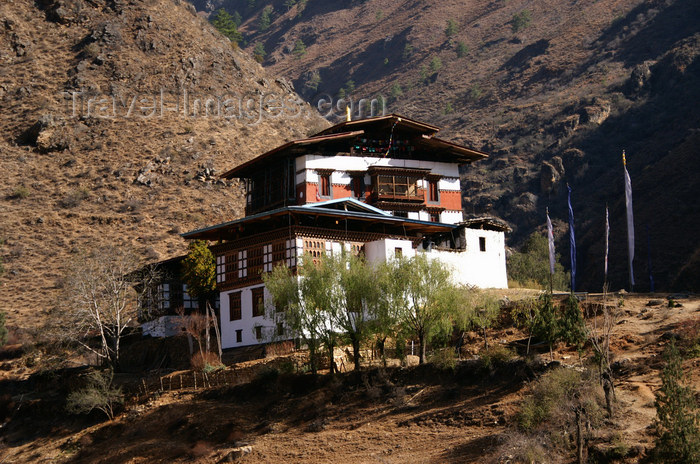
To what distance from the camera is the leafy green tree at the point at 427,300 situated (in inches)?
1672

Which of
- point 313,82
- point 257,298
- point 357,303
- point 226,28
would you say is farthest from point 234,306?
point 313,82

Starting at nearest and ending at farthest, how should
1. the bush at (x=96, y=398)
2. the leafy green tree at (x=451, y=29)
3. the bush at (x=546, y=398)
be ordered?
1. the bush at (x=546, y=398)
2. the bush at (x=96, y=398)
3. the leafy green tree at (x=451, y=29)

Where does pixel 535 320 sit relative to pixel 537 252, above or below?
below

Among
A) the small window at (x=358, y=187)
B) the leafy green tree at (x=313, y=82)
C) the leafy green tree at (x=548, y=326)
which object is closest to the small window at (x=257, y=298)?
the small window at (x=358, y=187)

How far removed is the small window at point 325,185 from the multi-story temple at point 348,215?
0.08m

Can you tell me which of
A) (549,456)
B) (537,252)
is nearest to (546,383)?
(549,456)

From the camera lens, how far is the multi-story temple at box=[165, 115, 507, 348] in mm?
Result: 51625

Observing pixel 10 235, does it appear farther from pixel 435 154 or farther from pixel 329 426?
pixel 329 426

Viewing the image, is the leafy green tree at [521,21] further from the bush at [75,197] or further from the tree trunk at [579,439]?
the tree trunk at [579,439]

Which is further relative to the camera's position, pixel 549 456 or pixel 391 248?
pixel 391 248

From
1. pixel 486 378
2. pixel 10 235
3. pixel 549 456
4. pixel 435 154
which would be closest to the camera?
pixel 549 456

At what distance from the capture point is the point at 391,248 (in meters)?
52.6

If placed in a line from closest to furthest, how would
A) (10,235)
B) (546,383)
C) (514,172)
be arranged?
(546,383)
(10,235)
(514,172)

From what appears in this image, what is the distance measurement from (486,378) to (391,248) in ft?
51.2
